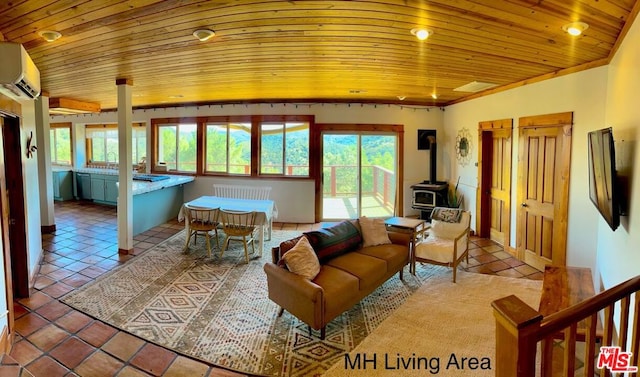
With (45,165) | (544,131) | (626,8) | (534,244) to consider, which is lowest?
(534,244)

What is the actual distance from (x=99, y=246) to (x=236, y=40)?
4088 mm

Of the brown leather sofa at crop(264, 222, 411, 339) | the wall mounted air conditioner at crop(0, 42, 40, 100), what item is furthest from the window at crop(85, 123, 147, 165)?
the brown leather sofa at crop(264, 222, 411, 339)

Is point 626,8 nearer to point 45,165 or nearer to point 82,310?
point 82,310

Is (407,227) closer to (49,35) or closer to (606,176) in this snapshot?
(606,176)

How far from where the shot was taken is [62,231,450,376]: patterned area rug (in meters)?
2.65

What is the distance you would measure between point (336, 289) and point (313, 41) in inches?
84.7

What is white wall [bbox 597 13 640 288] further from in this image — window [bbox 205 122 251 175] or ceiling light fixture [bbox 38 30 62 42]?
window [bbox 205 122 251 175]

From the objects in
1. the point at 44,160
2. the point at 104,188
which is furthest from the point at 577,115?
the point at 104,188

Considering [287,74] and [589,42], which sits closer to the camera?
[589,42]

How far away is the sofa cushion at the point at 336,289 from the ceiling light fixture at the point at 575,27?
2.60 meters

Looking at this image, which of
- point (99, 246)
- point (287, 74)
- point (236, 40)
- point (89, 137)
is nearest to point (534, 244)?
point (287, 74)

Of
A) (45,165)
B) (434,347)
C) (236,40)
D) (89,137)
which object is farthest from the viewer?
(89,137)

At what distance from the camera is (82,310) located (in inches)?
129

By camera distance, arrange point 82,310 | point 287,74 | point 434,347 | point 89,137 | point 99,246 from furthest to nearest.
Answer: point 89,137, point 99,246, point 287,74, point 82,310, point 434,347
